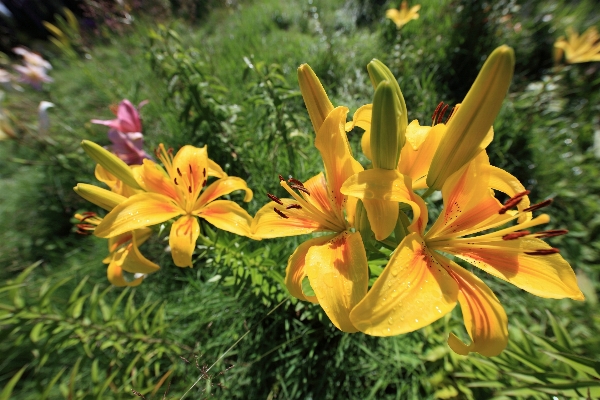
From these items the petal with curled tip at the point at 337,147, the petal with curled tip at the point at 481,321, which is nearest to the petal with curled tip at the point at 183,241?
the petal with curled tip at the point at 337,147

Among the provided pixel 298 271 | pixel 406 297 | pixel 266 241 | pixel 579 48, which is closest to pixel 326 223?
pixel 298 271

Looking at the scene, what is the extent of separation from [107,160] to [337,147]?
654 millimetres

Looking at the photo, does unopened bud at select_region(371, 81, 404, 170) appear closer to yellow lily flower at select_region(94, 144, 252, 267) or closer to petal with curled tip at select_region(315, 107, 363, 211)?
petal with curled tip at select_region(315, 107, 363, 211)

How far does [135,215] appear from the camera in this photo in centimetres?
85

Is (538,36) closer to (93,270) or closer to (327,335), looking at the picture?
(327,335)

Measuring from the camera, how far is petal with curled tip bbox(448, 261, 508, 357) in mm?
567

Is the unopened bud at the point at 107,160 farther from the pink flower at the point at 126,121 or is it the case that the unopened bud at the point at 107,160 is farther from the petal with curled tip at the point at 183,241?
the pink flower at the point at 126,121

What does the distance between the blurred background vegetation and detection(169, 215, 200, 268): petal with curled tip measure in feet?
0.45

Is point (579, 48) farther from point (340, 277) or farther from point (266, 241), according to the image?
point (340, 277)

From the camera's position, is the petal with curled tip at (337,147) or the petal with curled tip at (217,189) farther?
the petal with curled tip at (217,189)

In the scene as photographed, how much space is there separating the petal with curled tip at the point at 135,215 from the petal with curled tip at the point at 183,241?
0.05 m

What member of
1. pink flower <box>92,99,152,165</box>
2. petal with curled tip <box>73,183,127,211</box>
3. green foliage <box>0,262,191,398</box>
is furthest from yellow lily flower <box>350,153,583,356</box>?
pink flower <box>92,99,152,165</box>

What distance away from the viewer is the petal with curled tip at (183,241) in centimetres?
87

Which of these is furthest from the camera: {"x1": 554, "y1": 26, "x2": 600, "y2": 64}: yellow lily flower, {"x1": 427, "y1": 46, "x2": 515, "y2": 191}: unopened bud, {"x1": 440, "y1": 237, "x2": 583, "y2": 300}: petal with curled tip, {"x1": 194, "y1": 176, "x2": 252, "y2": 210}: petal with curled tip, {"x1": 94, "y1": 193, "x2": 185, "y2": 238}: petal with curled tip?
{"x1": 554, "y1": 26, "x2": 600, "y2": 64}: yellow lily flower
